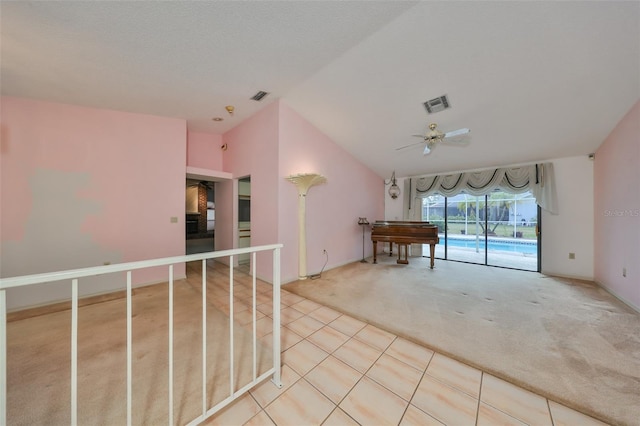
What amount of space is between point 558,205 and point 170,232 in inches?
287

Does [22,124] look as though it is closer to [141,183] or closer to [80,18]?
[141,183]

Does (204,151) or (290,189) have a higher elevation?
(204,151)

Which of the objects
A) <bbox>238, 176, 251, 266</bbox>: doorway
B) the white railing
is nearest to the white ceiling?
<bbox>238, 176, 251, 266</bbox>: doorway

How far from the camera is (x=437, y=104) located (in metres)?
3.14

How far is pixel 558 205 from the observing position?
4.14 m

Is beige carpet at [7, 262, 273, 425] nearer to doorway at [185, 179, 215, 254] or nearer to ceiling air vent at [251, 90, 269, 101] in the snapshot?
ceiling air vent at [251, 90, 269, 101]

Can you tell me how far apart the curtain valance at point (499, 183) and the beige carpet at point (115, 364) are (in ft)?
17.2

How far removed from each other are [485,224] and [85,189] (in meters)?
7.74

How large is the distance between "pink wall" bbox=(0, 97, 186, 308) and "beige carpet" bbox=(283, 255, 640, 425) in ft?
8.73

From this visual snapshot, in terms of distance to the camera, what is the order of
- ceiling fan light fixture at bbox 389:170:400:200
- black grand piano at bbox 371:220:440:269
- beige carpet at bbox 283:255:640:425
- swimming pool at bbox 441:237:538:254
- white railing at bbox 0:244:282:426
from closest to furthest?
white railing at bbox 0:244:282:426
beige carpet at bbox 283:255:640:425
black grand piano at bbox 371:220:440:269
ceiling fan light fixture at bbox 389:170:400:200
swimming pool at bbox 441:237:538:254

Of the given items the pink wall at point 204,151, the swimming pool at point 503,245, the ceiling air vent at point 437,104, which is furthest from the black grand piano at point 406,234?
the pink wall at point 204,151

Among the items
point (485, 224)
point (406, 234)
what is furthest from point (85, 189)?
point (485, 224)

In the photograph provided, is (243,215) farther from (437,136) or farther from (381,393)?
(381,393)

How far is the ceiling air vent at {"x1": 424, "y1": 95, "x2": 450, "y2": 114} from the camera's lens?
3038 millimetres
